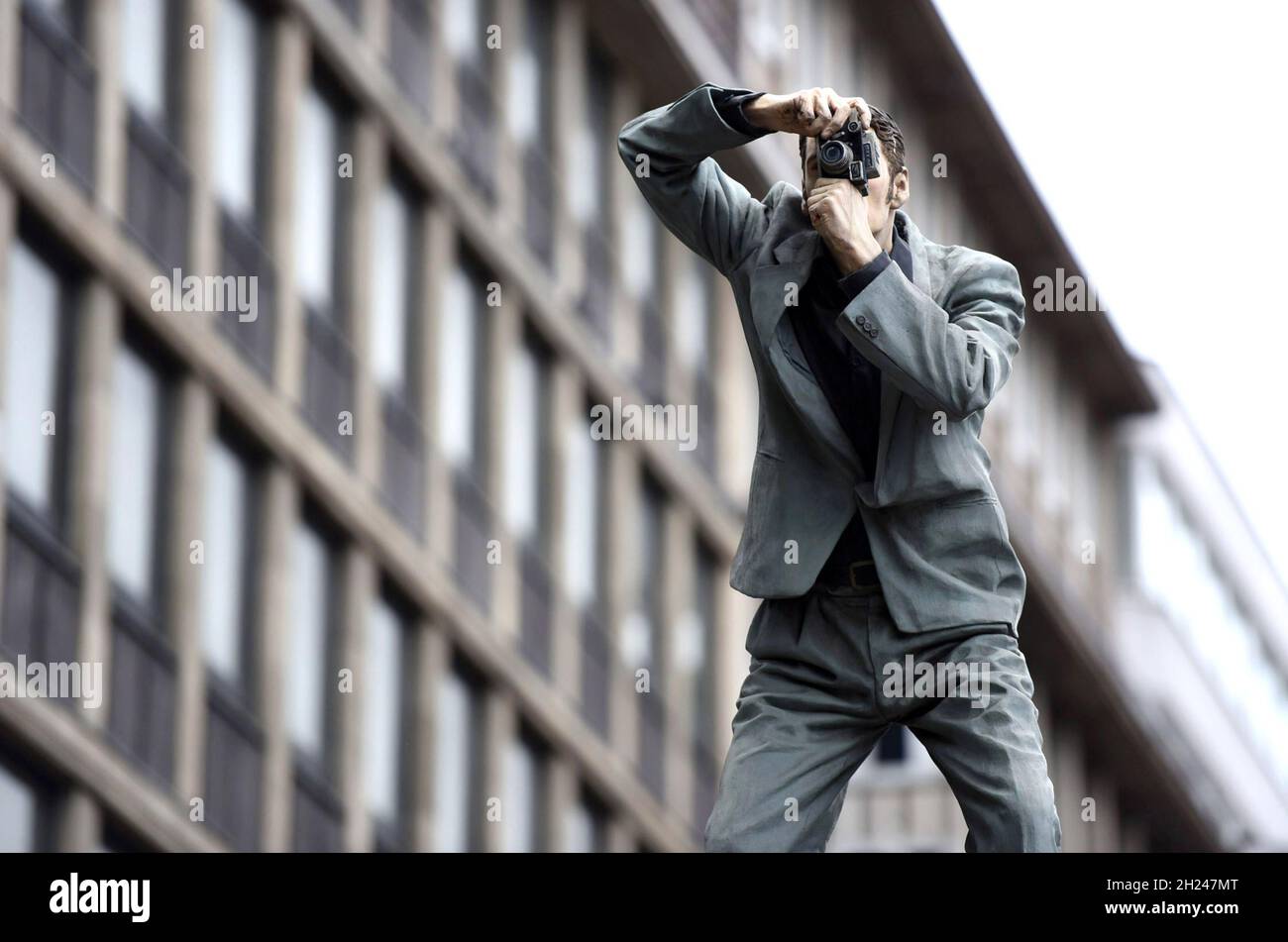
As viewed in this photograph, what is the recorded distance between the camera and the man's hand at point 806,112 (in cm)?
834

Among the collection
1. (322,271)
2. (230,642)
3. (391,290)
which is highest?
(391,290)

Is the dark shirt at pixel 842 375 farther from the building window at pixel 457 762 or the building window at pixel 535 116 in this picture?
the building window at pixel 535 116

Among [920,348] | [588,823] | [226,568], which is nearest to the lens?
[920,348]

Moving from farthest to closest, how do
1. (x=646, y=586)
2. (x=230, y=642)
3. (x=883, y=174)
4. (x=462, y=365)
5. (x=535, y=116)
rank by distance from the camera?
(x=646, y=586) → (x=535, y=116) → (x=462, y=365) → (x=230, y=642) → (x=883, y=174)

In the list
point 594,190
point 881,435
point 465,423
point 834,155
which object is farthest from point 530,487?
point 834,155

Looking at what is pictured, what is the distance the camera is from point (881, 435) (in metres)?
8.55

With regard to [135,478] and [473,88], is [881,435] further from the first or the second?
[473,88]

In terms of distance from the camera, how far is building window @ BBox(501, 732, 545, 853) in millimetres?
37875

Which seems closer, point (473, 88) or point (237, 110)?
point (237, 110)

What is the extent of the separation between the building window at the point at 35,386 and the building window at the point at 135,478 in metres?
0.73

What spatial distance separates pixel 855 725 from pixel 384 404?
2822 cm

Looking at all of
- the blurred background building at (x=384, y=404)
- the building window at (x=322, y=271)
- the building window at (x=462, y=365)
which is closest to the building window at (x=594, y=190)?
the blurred background building at (x=384, y=404)
